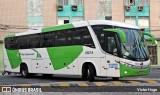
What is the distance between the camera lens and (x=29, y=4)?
46.3 metres

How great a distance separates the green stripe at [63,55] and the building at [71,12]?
24.2 m

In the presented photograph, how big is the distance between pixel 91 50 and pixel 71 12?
2765 centimetres

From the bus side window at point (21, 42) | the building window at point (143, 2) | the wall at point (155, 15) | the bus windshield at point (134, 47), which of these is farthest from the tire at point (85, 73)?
the building window at point (143, 2)

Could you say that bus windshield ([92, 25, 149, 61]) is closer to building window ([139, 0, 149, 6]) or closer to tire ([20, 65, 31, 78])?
tire ([20, 65, 31, 78])

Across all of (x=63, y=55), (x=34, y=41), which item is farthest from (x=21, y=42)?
(x=63, y=55)

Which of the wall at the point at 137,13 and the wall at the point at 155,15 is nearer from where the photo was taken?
the wall at the point at 155,15

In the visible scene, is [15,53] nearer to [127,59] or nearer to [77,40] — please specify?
[77,40]

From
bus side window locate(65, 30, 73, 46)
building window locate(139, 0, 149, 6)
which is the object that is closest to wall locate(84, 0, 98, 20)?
building window locate(139, 0, 149, 6)

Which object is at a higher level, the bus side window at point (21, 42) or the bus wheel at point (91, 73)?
the bus side window at point (21, 42)

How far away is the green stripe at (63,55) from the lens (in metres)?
20.3

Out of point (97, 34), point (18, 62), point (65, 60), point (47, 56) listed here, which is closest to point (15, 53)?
point (18, 62)

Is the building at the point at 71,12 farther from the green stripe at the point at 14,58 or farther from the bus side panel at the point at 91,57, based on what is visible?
the bus side panel at the point at 91,57

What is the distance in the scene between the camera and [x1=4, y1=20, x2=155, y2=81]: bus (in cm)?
1802

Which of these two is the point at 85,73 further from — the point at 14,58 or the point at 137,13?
the point at 137,13
